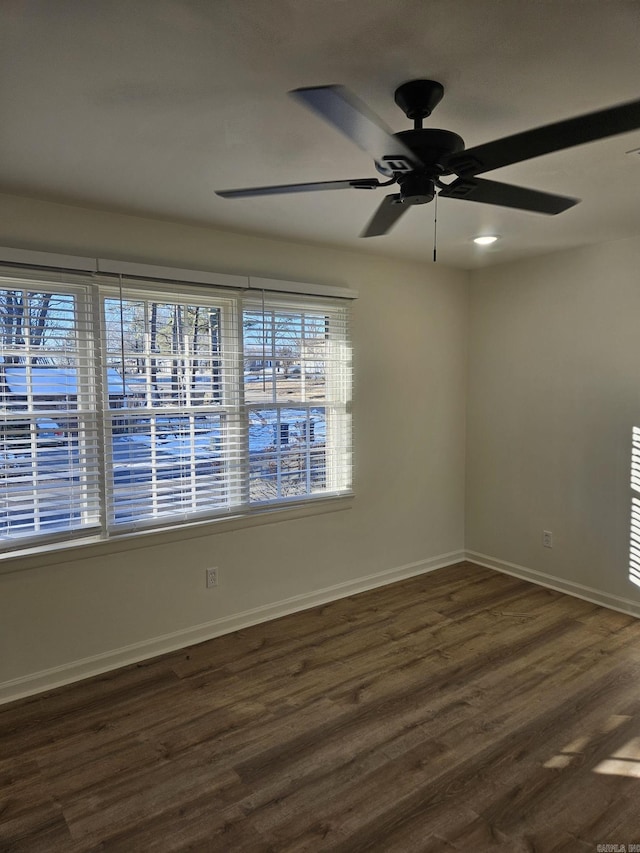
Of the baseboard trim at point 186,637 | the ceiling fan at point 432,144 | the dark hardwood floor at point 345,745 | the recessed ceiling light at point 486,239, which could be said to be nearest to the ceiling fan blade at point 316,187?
the ceiling fan at point 432,144

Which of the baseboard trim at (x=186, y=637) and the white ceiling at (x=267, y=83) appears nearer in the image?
the white ceiling at (x=267, y=83)

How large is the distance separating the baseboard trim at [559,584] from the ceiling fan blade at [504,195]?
2748mm

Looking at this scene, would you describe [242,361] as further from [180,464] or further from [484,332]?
[484,332]

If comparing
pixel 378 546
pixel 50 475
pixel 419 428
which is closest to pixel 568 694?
pixel 378 546

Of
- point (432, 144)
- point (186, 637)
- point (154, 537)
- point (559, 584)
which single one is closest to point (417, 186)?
point (432, 144)

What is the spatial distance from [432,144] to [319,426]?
7.86 feet

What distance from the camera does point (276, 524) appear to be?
3.59m

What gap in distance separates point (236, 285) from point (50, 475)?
146 centimetres

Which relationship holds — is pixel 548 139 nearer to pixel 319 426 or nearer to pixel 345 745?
pixel 345 745

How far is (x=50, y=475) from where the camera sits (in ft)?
A: 9.14

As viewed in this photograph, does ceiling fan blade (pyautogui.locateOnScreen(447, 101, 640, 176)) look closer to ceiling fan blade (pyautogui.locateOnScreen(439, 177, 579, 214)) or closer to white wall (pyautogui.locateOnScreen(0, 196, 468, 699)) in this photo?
ceiling fan blade (pyautogui.locateOnScreen(439, 177, 579, 214))

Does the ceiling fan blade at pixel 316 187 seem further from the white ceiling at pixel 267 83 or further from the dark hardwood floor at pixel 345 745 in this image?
the dark hardwood floor at pixel 345 745

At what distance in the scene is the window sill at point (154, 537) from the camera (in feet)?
8.95

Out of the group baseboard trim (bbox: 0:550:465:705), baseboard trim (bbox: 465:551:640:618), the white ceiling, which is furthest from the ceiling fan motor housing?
baseboard trim (bbox: 465:551:640:618)
